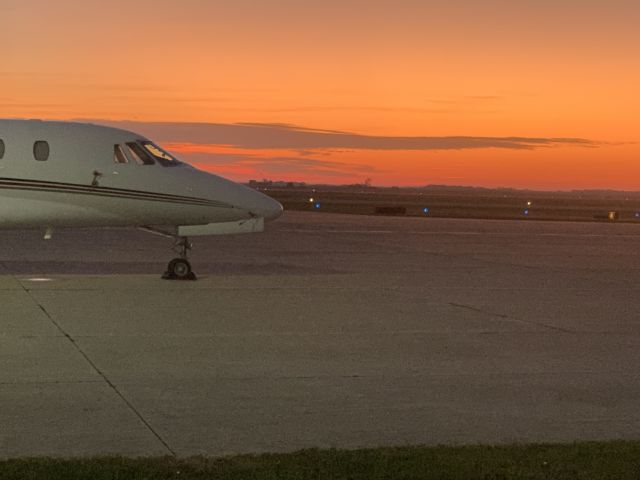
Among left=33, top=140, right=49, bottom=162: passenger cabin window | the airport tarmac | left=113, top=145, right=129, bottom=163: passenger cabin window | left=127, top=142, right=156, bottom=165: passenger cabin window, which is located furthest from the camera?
left=127, top=142, right=156, bottom=165: passenger cabin window

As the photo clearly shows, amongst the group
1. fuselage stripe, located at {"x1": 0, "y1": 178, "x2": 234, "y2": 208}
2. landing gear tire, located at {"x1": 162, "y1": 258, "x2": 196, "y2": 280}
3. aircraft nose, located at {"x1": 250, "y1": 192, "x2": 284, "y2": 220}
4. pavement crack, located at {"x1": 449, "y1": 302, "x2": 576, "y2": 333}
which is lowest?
landing gear tire, located at {"x1": 162, "y1": 258, "x2": 196, "y2": 280}

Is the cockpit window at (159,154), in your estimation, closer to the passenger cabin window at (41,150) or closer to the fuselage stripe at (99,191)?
the fuselage stripe at (99,191)

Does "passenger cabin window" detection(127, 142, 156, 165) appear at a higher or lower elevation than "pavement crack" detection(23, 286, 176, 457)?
higher

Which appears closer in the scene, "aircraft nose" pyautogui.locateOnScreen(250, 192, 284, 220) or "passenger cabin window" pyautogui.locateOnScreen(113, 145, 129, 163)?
"passenger cabin window" pyautogui.locateOnScreen(113, 145, 129, 163)

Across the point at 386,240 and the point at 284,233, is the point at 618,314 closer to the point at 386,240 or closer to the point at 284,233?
the point at 386,240

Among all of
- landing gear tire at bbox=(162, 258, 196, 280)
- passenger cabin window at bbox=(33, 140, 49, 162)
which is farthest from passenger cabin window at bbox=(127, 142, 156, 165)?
landing gear tire at bbox=(162, 258, 196, 280)

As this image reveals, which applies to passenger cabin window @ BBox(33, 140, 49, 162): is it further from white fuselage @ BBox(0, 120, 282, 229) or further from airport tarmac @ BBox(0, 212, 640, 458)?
airport tarmac @ BBox(0, 212, 640, 458)

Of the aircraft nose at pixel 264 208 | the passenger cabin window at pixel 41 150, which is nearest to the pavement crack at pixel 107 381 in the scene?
the passenger cabin window at pixel 41 150

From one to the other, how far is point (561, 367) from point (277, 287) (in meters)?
8.46

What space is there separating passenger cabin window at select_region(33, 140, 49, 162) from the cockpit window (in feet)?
6.04

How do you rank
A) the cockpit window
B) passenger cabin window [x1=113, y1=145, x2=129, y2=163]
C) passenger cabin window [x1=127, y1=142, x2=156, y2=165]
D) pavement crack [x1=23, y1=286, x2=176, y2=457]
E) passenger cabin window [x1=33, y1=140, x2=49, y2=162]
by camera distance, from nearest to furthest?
pavement crack [x1=23, y1=286, x2=176, y2=457]
passenger cabin window [x1=33, y1=140, x2=49, y2=162]
passenger cabin window [x1=113, y1=145, x2=129, y2=163]
passenger cabin window [x1=127, y1=142, x2=156, y2=165]
the cockpit window

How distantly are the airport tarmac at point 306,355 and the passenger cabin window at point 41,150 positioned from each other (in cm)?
230

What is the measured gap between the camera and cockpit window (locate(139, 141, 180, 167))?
2055 centimetres

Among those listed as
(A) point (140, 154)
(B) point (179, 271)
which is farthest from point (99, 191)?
(B) point (179, 271)
